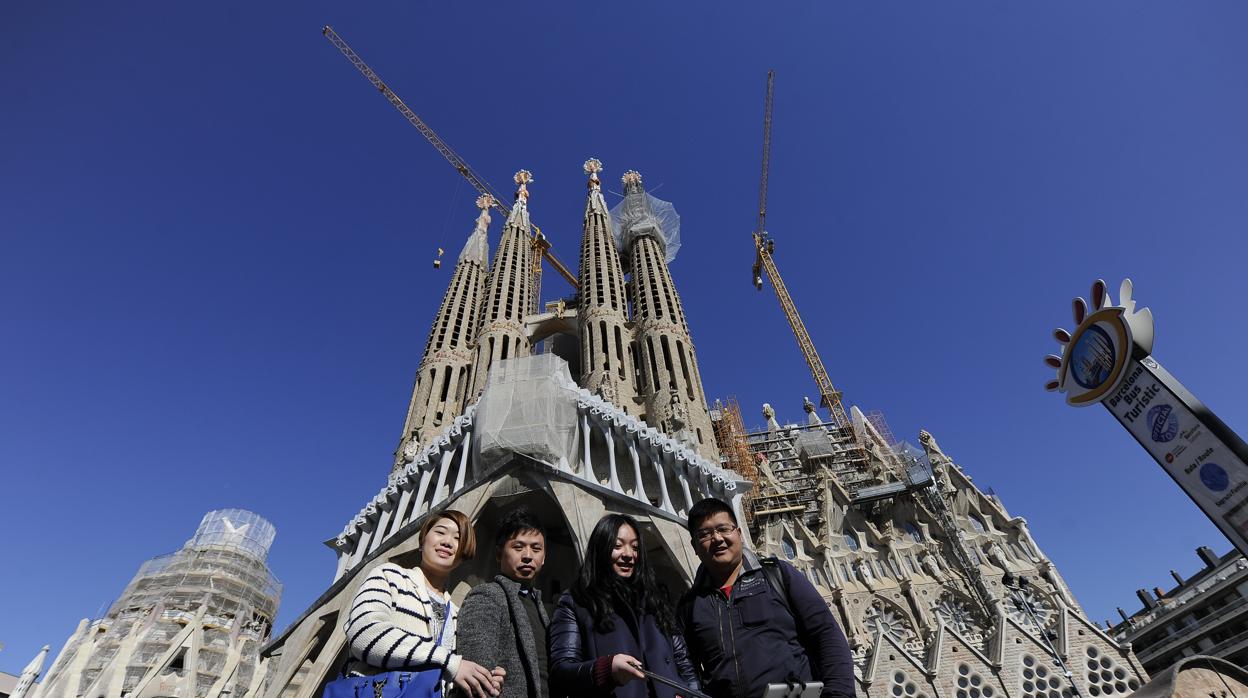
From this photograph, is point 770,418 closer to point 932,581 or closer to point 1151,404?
point 932,581

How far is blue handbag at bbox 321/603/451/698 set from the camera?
2609mm

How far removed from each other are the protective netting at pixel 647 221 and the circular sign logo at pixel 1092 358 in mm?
27688

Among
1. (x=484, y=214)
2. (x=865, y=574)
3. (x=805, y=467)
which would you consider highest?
(x=484, y=214)

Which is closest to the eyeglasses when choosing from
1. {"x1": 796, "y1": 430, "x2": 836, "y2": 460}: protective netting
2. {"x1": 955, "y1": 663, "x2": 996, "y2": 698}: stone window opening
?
{"x1": 955, "y1": 663, "x2": 996, "y2": 698}: stone window opening

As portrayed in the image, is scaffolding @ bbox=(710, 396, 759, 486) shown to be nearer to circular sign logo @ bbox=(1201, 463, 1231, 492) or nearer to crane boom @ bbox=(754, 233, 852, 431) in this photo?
crane boom @ bbox=(754, 233, 852, 431)

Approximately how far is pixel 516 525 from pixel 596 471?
1473 cm

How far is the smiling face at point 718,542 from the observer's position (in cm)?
336

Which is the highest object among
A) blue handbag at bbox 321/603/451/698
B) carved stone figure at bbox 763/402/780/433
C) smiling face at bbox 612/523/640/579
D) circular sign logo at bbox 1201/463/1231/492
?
carved stone figure at bbox 763/402/780/433

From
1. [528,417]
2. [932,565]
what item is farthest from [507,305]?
[932,565]

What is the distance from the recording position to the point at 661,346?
92.2 feet

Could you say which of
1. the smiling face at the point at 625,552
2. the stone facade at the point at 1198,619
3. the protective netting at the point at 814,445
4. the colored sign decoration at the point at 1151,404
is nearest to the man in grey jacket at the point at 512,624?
the smiling face at the point at 625,552

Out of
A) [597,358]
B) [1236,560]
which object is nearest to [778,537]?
[597,358]

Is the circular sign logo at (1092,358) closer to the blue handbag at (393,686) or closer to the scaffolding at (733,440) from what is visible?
the blue handbag at (393,686)

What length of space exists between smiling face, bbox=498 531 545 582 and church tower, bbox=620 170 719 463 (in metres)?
19.2
